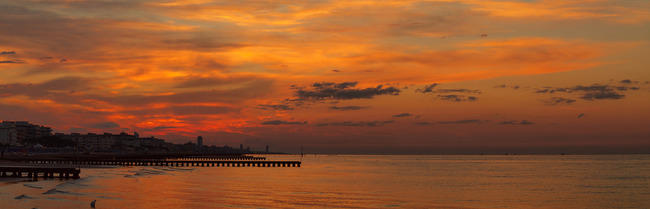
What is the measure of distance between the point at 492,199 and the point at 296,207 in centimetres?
2103

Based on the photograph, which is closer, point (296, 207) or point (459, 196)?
point (296, 207)

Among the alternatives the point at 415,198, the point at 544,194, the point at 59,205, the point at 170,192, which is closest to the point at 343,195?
the point at 415,198

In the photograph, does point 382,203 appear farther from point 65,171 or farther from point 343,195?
point 65,171

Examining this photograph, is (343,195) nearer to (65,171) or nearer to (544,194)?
(544,194)

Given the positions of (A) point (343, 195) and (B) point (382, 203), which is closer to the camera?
(B) point (382, 203)

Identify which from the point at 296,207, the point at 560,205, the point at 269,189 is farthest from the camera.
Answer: the point at 269,189

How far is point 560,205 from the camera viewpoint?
54.1 meters

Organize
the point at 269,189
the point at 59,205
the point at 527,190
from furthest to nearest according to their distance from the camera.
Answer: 1. the point at 527,190
2. the point at 269,189
3. the point at 59,205

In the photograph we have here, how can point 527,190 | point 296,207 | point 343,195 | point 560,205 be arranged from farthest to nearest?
point 527,190 → point 343,195 → point 560,205 → point 296,207

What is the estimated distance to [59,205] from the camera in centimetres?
4031

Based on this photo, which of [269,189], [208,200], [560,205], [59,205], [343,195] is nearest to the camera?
[59,205]

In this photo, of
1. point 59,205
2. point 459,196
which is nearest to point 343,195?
point 459,196

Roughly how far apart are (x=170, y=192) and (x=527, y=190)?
129 ft

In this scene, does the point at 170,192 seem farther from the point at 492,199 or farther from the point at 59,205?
the point at 492,199
